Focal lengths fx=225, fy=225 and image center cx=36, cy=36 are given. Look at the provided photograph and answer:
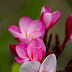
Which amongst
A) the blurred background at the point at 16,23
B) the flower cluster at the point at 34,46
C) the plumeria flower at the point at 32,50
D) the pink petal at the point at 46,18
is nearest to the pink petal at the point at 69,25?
the flower cluster at the point at 34,46

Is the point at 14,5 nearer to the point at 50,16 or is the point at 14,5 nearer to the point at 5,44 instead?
the point at 5,44

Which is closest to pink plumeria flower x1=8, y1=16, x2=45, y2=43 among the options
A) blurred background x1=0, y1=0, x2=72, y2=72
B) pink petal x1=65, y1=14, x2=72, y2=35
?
pink petal x1=65, y1=14, x2=72, y2=35

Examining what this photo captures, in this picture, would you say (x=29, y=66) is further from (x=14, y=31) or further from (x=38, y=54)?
(x=14, y=31)

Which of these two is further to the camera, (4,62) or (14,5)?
(14,5)

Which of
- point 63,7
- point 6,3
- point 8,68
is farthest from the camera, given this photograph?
point 6,3

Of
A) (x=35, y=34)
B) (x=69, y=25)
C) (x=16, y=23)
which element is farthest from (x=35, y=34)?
(x=16, y=23)

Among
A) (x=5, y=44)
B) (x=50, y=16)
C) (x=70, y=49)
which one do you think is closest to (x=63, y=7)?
(x=70, y=49)

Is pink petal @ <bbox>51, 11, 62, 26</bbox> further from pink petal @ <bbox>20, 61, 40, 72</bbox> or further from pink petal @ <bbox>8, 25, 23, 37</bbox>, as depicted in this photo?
pink petal @ <bbox>20, 61, 40, 72</bbox>
